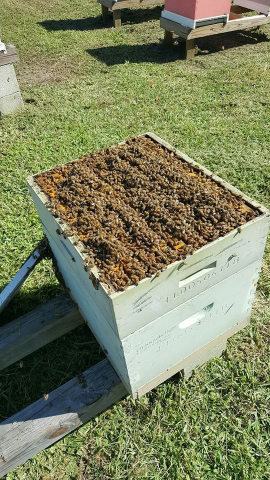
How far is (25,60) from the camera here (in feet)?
22.4

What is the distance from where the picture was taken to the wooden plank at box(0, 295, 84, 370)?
2.22 meters

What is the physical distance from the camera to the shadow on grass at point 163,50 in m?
6.70

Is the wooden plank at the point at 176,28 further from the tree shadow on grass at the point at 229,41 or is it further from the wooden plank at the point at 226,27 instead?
the tree shadow on grass at the point at 229,41

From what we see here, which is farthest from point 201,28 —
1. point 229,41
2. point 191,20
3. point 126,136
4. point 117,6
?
point 126,136

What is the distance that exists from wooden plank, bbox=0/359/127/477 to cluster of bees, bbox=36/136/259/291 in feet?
2.71

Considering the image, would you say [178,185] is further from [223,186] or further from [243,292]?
[243,292]

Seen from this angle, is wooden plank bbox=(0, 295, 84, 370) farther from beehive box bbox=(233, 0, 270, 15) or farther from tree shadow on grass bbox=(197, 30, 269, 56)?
beehive box bbox=(233, 0, 270, 15)

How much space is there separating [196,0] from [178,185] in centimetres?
511

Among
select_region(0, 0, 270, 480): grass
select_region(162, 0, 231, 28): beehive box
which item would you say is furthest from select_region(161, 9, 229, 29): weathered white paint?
select_region(0, 0, 270, 480): grass

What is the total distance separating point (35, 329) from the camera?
7.42ft

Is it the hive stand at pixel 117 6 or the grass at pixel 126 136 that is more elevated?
the hive stand at pixel 117 6

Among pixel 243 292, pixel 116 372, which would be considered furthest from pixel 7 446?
pixel 243 292

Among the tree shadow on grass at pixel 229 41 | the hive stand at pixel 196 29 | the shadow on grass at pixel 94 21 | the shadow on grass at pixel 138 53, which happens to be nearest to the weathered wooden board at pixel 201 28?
the hive stand at pixel 196 29

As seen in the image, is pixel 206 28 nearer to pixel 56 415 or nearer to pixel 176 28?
pixel 176 28
